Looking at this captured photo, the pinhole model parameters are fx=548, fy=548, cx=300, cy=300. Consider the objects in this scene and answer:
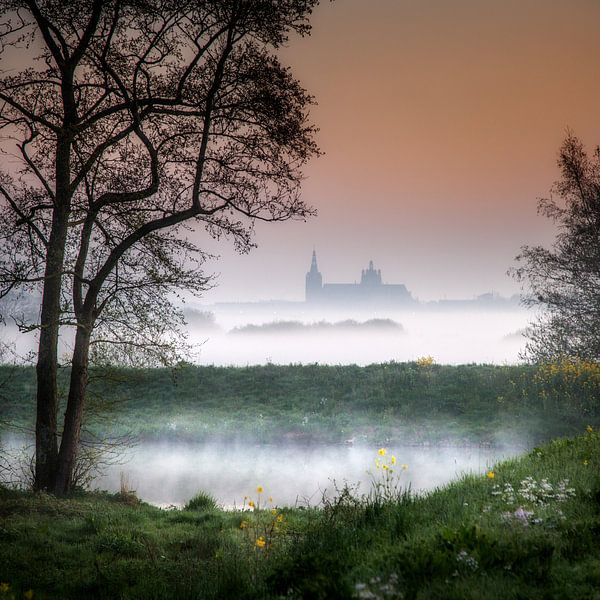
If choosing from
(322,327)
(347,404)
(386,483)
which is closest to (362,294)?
(322,327)

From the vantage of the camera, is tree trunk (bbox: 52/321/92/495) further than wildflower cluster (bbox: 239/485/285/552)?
Yes

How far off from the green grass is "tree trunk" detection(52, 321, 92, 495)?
6016mm

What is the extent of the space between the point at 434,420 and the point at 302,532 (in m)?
13.4

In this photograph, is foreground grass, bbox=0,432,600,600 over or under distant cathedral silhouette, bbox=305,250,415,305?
under

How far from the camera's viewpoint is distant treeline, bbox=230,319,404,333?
8719cm

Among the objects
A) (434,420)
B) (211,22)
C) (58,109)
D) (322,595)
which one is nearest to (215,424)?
(434,420)

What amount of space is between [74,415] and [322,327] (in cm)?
7995

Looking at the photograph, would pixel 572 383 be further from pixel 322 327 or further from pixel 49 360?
pixel 322 327

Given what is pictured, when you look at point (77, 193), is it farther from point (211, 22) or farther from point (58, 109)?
point (211, 22)

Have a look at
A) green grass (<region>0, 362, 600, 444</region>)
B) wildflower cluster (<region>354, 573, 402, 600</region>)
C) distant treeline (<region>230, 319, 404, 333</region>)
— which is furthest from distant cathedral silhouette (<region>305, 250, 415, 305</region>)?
wildflower cluster (<region>354, 573, 402, 600</region>)

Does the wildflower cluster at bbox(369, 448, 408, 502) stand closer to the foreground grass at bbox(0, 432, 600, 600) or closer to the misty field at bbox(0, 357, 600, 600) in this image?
the misty field at bbox(0, 357, 600, 600)

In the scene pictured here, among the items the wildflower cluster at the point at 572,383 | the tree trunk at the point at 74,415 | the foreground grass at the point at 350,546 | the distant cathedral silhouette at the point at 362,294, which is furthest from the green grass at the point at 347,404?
the distant cathedral silhouette at the point at 362,294

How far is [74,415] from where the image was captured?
459 inches

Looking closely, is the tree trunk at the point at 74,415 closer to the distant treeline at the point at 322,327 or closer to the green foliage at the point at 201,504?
the green foliage at the point at 201,504
